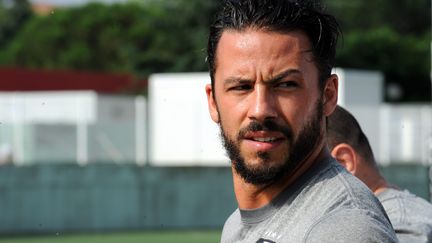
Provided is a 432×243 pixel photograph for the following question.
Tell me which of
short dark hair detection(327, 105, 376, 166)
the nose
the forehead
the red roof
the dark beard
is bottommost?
the red roof

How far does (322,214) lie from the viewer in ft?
8.23

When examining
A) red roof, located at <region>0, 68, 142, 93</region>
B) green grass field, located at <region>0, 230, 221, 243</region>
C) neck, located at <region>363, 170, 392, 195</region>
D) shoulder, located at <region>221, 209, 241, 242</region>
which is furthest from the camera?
red roof, located at <region>0, 68, 142, 93</region>

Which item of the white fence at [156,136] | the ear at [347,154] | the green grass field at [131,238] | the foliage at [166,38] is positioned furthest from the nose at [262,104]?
the foliage at [166,38]

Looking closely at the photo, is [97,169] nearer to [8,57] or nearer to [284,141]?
[284,141]

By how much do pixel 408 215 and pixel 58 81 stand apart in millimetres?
35039

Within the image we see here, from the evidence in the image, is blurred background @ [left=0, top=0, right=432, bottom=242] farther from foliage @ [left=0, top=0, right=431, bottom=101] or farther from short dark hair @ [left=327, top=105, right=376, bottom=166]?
short dark hair @ [left=327, top=105, right=376, bottom=166]

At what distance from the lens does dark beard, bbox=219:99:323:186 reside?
2.61m

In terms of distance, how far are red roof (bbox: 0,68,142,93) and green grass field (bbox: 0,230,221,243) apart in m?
18.3

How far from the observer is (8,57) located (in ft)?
236

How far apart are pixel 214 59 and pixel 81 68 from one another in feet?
213

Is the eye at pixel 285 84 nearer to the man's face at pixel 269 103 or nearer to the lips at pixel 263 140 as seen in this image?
the man's face at pixel 269 103

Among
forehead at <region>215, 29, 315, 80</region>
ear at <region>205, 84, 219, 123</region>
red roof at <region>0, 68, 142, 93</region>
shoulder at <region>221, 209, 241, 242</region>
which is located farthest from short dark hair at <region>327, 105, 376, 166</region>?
red roof at <region>0, 68, 142, 93</region>

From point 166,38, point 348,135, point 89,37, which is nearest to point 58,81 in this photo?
point 166,38

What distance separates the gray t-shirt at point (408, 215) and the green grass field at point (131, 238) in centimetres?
1377
